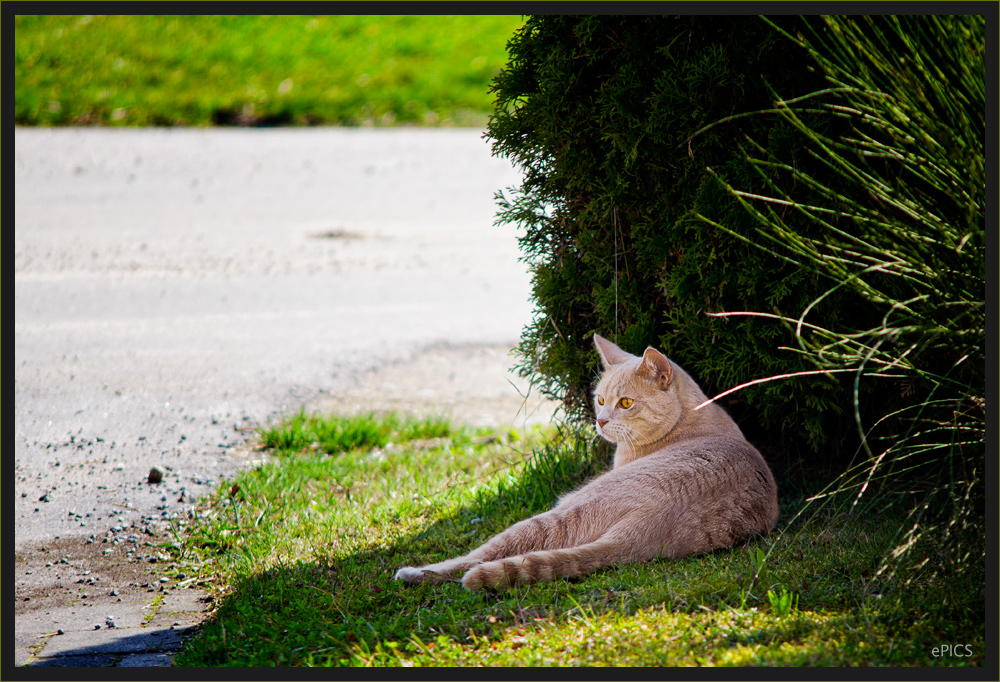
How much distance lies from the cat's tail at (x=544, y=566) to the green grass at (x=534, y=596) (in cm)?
4

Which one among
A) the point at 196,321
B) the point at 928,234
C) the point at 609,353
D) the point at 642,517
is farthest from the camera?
the point at 196,321

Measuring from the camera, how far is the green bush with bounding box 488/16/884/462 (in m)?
3.42

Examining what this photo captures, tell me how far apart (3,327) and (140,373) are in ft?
9.90

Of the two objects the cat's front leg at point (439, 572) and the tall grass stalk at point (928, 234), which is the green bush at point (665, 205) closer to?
the tall grass stalk at point (928, 234)

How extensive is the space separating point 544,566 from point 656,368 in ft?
3.33

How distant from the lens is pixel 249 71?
12.5 meters

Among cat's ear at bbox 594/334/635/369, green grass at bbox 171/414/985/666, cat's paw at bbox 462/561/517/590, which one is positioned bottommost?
green grass at bbox 171/414/985/666

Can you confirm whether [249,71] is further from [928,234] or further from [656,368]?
[928,234]

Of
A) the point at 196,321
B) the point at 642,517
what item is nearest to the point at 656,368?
the point at 642,517

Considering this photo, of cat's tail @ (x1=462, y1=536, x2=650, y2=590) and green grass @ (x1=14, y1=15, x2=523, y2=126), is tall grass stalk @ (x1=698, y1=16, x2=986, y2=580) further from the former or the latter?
green grass @ (x1=14, y1=15, x2=523, y2=126)

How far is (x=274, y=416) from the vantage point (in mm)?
5434

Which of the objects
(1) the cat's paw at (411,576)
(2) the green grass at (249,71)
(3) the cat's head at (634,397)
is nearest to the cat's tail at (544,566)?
(1) the cat's paw at (411,576)

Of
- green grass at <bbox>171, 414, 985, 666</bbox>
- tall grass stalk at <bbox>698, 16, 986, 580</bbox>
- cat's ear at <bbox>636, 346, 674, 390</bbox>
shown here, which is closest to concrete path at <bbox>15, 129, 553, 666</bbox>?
green grass at <bbox>171, 414, 985, 666</bbox>

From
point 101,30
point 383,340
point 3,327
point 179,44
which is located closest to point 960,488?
point 3,327
